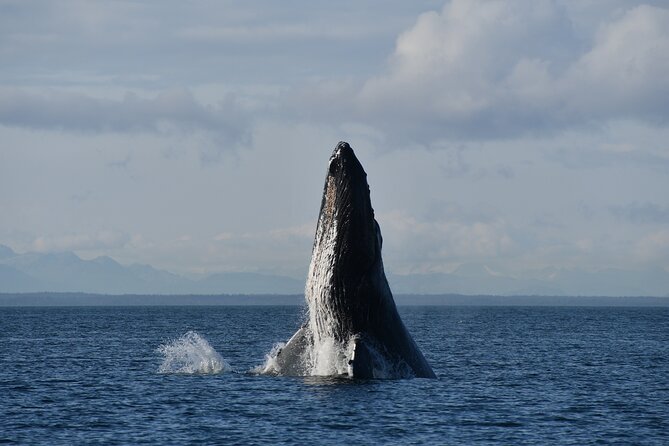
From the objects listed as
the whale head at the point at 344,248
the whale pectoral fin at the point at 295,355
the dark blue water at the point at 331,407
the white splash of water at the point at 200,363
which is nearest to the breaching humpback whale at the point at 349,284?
the whale head at the point at 344,248

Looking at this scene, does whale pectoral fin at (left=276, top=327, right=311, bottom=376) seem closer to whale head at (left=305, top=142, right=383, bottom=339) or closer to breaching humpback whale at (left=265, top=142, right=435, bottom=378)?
breaching humpback whale at (left=265, top=142, right=435, bottom=378)

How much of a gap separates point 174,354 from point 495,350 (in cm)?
1760

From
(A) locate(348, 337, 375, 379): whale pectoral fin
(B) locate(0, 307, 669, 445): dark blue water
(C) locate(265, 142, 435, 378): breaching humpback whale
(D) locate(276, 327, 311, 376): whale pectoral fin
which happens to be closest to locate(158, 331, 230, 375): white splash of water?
(B) locate(0, 307, 669, 445): dark blue water

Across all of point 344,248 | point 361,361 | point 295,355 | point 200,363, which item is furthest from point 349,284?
point 200,363

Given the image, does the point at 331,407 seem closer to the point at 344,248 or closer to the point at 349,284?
the point at 349,284

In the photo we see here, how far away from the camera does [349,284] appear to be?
3022 centimetres

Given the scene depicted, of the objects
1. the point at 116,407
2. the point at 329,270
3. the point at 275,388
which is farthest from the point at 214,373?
the point at 329,270

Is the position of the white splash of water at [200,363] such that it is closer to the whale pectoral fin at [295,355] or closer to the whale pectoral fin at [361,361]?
the whale pectoral fin at [295,355]

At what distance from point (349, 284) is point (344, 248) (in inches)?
39.9

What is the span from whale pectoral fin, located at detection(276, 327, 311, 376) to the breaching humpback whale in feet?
2.27

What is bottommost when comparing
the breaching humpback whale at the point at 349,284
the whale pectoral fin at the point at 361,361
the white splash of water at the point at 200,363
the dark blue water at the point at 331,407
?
the dark blue water at the point at 331,407

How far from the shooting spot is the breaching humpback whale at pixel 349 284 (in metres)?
30.0

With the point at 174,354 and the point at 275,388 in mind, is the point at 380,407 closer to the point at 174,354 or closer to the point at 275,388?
the point at 275,388

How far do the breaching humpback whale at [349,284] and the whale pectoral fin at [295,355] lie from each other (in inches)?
27.2
